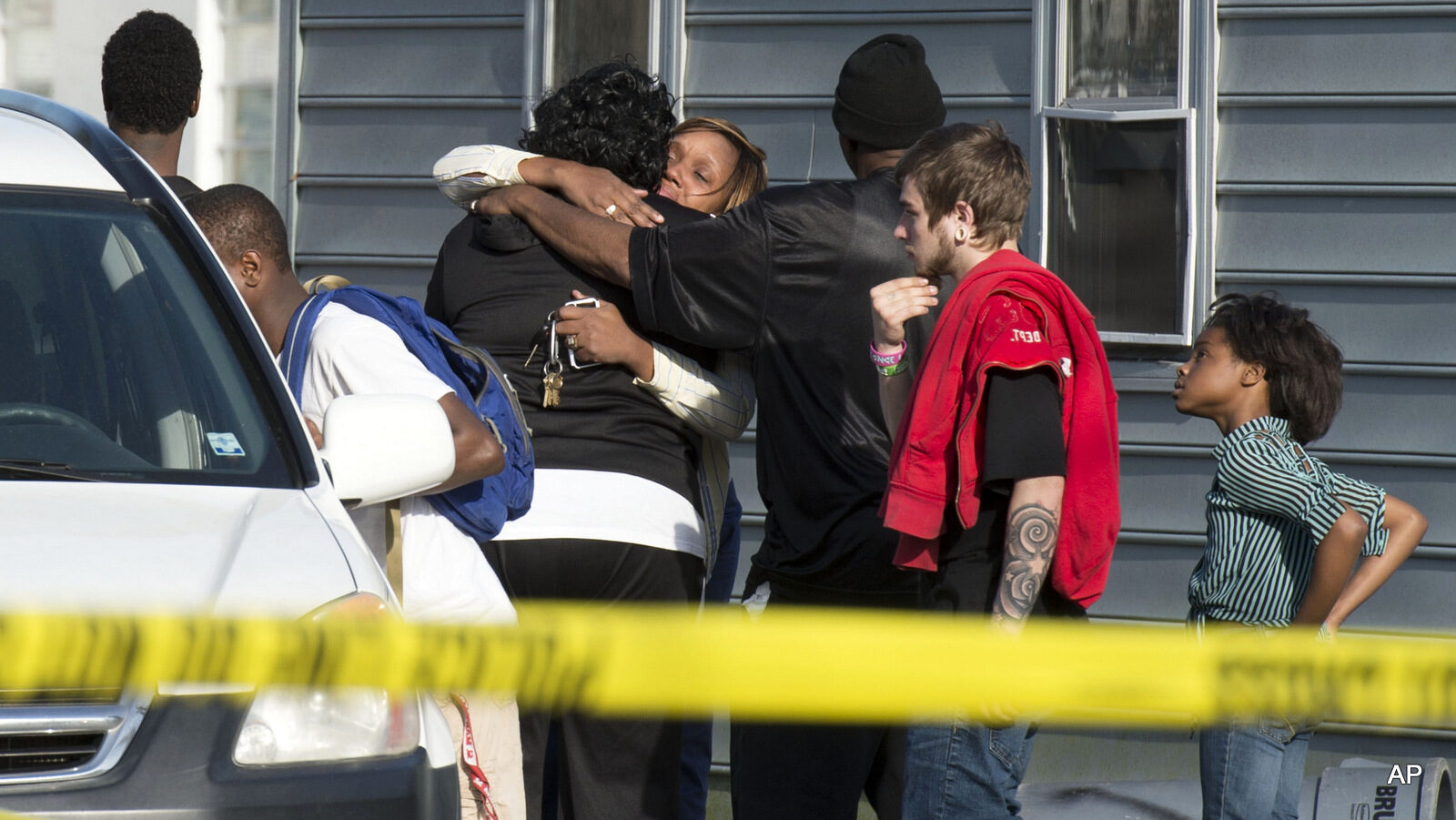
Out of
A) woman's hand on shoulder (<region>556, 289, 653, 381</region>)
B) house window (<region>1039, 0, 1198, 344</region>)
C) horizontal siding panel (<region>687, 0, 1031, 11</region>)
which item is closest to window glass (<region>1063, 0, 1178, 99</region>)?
house window (<region>1039, 0, 1198, 344</region>)

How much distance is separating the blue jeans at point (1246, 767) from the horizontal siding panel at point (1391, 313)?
2267 millimetres

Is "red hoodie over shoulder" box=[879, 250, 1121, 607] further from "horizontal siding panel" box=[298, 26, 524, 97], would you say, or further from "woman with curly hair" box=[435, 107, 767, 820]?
"horizontal siding panel" box=[298, 26, 524, 97]

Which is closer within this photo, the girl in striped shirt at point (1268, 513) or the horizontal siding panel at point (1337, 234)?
the girl in striped shirt at point (1268, 513)

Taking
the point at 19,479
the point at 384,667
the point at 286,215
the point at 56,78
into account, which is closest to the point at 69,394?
the point at 19,479

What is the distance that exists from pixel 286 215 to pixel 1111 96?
3434 mm

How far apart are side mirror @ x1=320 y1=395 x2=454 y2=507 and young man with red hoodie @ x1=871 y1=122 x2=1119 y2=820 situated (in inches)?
34.1

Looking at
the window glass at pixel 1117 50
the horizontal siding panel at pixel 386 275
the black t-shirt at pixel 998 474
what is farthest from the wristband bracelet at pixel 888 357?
the horizontal siding panel at pixel 386 275

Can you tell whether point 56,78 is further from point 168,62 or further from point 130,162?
point 130,162

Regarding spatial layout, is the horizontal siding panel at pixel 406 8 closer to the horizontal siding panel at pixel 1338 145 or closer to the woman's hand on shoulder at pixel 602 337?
the horizontal siding panel at pixel 1338 145

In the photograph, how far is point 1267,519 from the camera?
3.53 meters

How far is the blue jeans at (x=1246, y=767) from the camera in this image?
3381mm

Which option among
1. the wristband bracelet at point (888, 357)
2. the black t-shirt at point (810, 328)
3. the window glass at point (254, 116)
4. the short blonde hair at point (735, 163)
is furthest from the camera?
the window glass at point (254, 116)

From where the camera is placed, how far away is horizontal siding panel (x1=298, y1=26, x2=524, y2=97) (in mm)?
6207

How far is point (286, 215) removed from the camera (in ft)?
21.2
